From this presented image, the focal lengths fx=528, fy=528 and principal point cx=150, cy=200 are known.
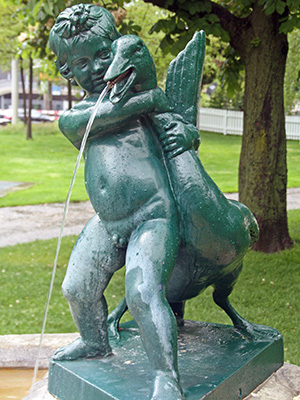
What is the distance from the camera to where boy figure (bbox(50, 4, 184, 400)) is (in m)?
2.35

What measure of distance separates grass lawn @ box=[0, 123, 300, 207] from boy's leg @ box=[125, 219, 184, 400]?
30.0ft

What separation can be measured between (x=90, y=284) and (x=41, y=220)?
7572 millimetres

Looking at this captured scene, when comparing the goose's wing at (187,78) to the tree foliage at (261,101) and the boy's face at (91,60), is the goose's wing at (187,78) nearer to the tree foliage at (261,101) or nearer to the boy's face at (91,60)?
the boy's face at (91,60)

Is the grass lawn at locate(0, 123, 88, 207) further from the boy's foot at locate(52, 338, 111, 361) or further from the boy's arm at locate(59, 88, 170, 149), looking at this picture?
the boy's arm at locate(59, 88, 170, 149)

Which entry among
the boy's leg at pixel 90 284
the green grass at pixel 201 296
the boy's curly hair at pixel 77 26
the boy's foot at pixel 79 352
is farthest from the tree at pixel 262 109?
the boy's foot at pixel 79 352

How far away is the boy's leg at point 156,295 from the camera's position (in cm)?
221

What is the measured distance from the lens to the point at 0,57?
21.1 m

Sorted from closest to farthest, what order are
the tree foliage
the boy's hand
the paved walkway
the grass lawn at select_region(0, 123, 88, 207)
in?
the boy's hand < the tree foliage < the paved walkway < the grass lawn at select_region(0, 123, 88, 207)

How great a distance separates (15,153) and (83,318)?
1732 cm

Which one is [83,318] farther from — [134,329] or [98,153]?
[98,153]

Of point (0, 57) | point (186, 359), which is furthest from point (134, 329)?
point (0, 57)

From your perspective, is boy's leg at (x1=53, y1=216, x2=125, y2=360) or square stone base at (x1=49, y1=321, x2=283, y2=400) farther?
boy's leg at (x1=53, y1=216, x2=125, y2=360)

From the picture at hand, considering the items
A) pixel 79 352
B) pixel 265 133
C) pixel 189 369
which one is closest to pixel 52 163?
pixel 265 133

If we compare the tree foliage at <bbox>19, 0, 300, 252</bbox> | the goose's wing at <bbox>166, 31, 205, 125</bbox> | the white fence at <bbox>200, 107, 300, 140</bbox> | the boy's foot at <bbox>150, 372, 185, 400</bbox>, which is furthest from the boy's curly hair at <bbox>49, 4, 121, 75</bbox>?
the white fence at <bbox>200, 107, 300, 140</bbox>
